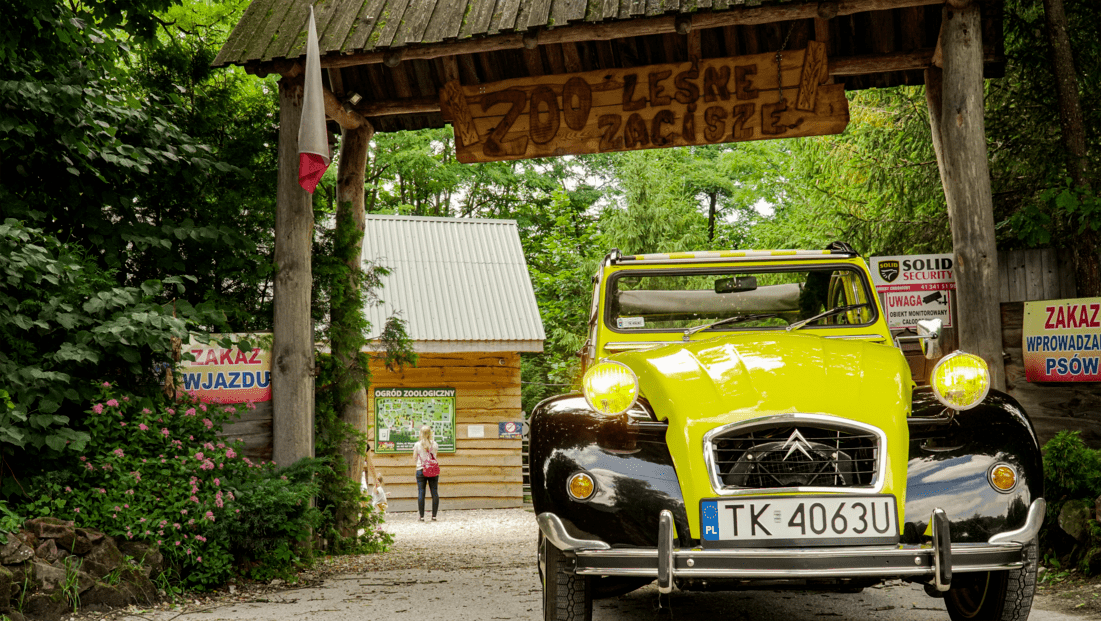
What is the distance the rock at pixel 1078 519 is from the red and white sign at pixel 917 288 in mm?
2173

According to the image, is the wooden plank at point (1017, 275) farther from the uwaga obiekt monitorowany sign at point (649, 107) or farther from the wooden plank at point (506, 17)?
the wooden plank at point (506, 17)

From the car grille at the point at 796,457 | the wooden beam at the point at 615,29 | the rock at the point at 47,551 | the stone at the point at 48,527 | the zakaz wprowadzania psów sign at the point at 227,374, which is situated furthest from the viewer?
the zakaz wprowadzania psów sign at the point at 227,374

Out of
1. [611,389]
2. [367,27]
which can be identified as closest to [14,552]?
[611,389]

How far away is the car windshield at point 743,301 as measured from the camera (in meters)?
5.24

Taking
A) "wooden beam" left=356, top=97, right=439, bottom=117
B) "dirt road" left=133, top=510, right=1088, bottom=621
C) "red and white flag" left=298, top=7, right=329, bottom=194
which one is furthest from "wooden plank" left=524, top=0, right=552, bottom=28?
"dirt road" left=133, top=510, right=1088, bottom=621

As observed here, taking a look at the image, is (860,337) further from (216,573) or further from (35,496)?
(35,496)

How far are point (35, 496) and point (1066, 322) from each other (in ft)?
24.4

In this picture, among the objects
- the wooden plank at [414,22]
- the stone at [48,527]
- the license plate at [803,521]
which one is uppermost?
the wooden plank at [414,22]

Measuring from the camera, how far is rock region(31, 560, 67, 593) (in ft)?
17.1

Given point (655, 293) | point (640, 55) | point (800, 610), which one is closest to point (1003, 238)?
point (640, 55)

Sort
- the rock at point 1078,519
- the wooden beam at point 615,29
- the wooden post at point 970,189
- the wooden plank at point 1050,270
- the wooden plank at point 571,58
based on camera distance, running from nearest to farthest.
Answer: the rock at point 1078,519 < the wooden post at point 970,189 < the wooden beam at point 615,29 < the wooden plank at point 571,58 < the wooden plank at point 1050,270

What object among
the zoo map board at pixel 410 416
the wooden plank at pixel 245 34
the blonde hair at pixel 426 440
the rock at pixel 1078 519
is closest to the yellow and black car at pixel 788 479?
the rock at pixel 1078 519

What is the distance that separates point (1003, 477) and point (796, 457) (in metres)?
0.82

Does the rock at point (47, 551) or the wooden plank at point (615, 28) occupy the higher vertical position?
the wooden plank at point (615, 28)
